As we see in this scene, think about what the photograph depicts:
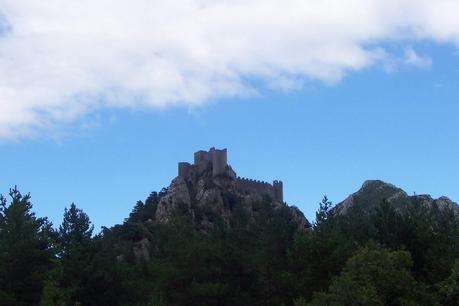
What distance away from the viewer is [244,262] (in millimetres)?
36062

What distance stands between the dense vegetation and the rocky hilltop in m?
51.4

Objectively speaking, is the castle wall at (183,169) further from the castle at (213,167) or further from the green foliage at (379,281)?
the green foliage at (379,281)

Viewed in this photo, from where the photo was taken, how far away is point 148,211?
99.4 metres

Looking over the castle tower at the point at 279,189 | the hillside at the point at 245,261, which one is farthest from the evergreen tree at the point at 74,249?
the castle tower at the point at 279,189

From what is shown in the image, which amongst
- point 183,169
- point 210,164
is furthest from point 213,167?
point 183,169

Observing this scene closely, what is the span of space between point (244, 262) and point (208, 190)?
2531 inches

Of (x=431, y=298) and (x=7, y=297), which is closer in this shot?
(x=431, y=298)

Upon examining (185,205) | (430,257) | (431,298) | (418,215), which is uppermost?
(185,205)

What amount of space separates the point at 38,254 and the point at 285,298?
1170 cm

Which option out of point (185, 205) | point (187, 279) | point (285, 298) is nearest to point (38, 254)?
point (187, 279)

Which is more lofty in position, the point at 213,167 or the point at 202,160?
the point at 202,160

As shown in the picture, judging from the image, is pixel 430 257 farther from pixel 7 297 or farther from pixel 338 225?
pixel 7 297

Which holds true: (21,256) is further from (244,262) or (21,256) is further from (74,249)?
(244,262)

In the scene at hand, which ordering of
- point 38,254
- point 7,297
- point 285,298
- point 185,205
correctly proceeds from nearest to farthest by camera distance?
point 7,297 → point 38,254 → point 285,298 → point 185,205
